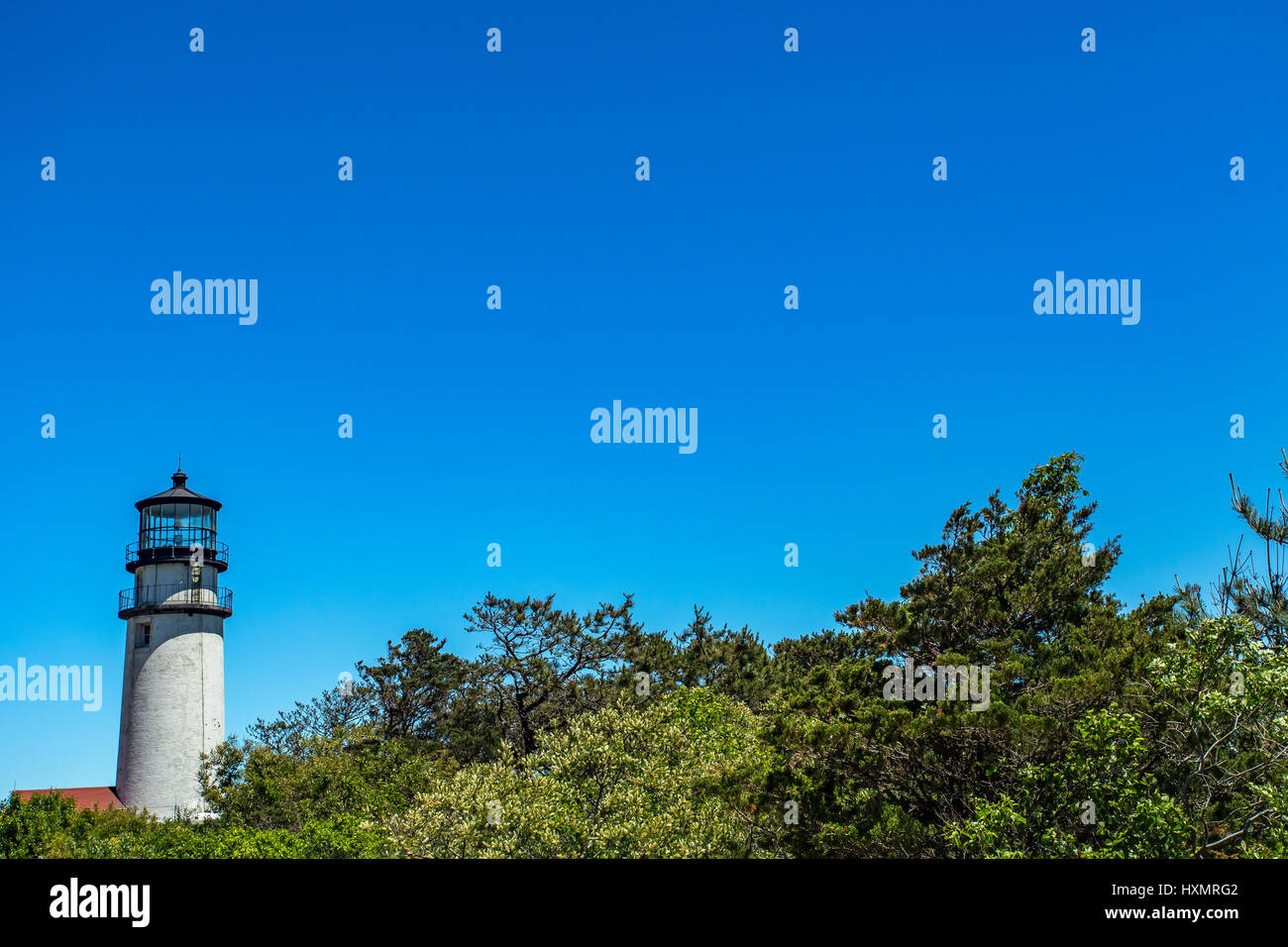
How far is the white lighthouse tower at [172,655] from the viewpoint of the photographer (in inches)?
1849

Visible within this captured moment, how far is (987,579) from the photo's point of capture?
26.1 m

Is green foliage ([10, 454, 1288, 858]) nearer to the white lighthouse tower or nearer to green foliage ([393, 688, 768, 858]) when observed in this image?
green foliage ([393, 688, 768, 858])

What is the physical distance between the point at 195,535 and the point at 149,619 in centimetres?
430

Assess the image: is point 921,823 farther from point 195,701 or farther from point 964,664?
point 195,701

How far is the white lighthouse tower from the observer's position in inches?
1849

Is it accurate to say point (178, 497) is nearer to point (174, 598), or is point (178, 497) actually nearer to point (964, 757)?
point (174, 598)

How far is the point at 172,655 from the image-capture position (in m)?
48.1

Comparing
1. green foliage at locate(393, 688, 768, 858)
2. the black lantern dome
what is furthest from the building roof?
green foliage at locate(393, 688, 768, 858)

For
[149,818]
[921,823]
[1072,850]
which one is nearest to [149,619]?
[149,818]

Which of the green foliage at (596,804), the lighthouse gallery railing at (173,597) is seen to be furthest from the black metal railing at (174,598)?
the green foliage at (596,804)

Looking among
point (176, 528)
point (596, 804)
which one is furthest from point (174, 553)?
point (596, 804)

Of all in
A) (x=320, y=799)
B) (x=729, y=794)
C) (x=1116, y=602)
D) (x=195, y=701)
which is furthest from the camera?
(x=195, y=701)
